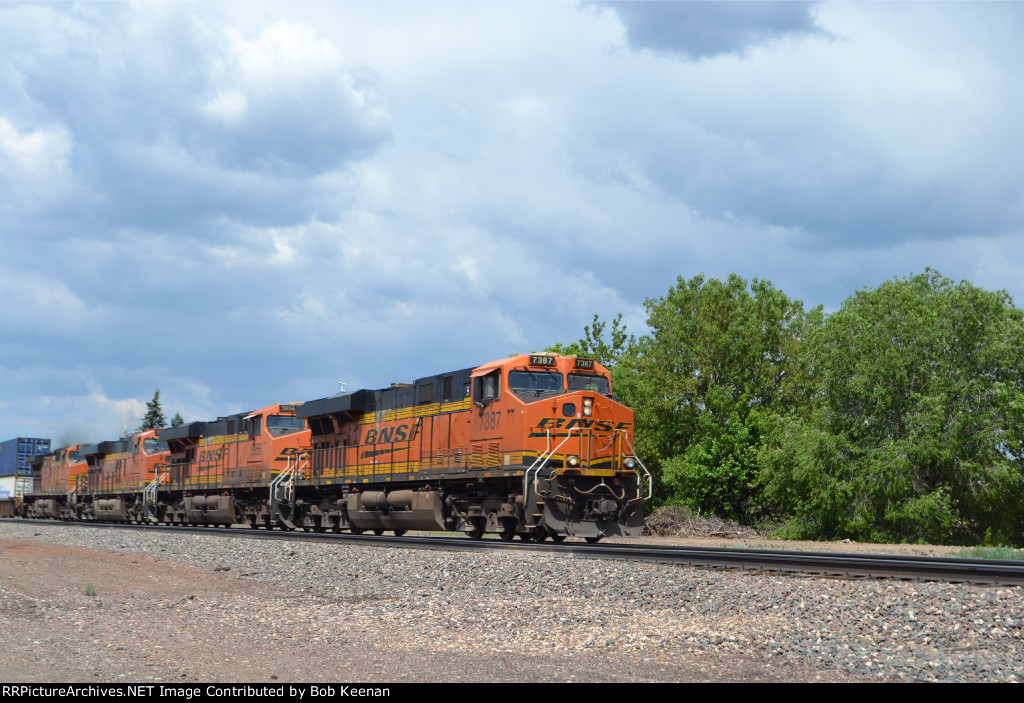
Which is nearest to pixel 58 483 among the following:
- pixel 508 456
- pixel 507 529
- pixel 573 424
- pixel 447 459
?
pixel 447 459

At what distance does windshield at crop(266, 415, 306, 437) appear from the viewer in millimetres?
30562

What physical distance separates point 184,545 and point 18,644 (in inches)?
547

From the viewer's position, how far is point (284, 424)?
30.9m

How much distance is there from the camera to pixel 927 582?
36.8ft

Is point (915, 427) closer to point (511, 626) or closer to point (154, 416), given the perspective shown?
point (511, 626)

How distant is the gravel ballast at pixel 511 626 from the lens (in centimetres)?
796

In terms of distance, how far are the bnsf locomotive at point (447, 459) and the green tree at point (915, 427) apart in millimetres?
9431

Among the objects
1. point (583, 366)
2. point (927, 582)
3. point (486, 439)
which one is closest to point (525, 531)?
point (486, 439)

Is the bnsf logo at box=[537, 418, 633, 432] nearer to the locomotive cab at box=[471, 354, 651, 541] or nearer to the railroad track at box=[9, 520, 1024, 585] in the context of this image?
the locomotive cab at box=[471, 354, 651, 541]

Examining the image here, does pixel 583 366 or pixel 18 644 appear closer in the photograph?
pixel 18 644

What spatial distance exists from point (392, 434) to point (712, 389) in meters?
19.1
